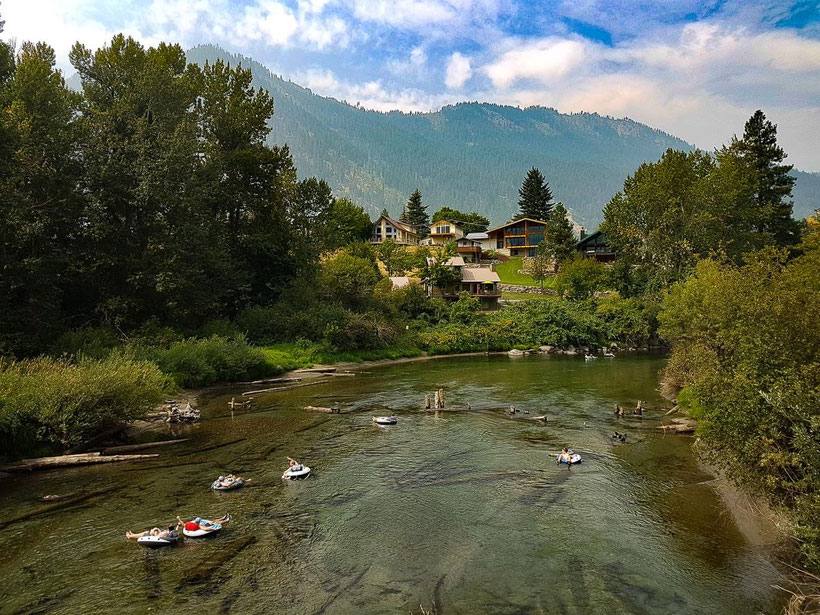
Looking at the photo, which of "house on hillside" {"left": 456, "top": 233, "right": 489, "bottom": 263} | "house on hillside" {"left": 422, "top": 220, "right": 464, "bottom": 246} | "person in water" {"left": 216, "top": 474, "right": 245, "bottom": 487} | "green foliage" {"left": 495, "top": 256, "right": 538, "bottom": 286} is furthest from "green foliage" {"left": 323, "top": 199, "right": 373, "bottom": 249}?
"person in water" {"left": 216, "top": 474, "right": 245, "bottom": 487}

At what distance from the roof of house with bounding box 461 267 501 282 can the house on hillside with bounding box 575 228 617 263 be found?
83.5 ft

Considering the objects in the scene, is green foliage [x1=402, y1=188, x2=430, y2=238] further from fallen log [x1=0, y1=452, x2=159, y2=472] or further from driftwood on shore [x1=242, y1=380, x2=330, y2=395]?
fallen log [x1=0, y1=452, x2=159, y2=472]

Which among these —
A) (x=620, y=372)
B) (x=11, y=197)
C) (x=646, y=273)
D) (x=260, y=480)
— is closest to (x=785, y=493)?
(x=260, y=480)

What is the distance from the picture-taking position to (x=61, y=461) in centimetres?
1923

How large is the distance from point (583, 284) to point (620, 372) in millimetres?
30849

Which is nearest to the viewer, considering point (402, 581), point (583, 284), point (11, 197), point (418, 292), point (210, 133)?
point (402, 581)

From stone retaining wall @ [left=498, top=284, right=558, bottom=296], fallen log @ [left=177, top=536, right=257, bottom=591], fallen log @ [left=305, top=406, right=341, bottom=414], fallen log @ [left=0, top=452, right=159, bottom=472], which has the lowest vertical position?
fallen log @ [left=177, top=536, right=257, bottom=591]

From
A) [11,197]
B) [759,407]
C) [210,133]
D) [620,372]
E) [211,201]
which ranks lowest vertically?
[620,372]

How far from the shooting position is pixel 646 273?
224ft

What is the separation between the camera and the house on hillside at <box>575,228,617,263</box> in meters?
95.4

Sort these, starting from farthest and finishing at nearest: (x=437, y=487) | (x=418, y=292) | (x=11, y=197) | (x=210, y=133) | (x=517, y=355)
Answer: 1. (x=418, y=292)
2. (x=517, y=355)
3. (x=210, y=133)
4. (x=11, y=197)
5. (x=437, y=487)

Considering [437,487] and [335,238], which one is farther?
[335,238]

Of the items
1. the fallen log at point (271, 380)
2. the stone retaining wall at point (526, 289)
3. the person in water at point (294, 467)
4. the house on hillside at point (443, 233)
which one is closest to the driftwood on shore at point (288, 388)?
the fallen log at point (271, 380)

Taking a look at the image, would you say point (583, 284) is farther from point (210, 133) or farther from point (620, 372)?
point (210, 133)
